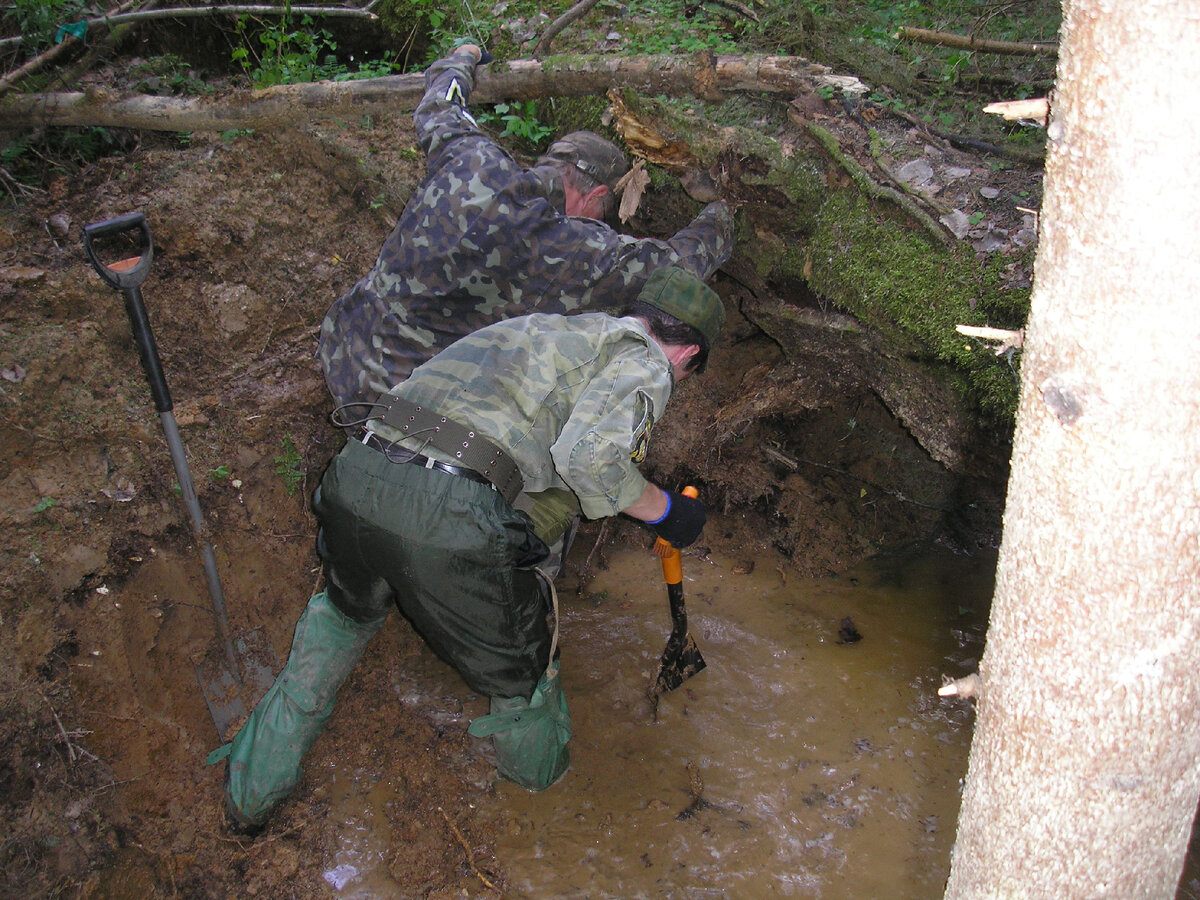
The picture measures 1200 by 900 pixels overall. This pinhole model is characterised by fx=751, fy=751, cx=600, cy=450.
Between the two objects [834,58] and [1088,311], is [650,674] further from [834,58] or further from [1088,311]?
[834,58]

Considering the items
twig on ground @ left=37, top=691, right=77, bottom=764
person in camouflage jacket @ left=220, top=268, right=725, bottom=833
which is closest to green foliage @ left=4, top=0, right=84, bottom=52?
person in camouflage jacket @ left=220, top=268, right=725, bottom=833

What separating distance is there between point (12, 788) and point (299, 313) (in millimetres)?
2414

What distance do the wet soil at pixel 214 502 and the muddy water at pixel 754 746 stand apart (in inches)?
9.0

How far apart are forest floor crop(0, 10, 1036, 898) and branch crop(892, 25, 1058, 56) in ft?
5.18

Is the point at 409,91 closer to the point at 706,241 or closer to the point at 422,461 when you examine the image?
the point at 706,241

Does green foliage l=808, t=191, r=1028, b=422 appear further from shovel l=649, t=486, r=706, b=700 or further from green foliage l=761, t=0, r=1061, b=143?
shovel l=649, t=486, r=706, b=700

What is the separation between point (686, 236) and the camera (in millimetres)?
3473

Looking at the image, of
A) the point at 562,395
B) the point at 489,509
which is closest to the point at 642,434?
the point at 562,395

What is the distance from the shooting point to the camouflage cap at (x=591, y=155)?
3.62 m

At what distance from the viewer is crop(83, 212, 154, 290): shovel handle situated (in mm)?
2895

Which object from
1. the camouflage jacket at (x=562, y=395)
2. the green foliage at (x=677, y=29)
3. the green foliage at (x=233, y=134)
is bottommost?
the camouflage jacket at (x=562, y=395)

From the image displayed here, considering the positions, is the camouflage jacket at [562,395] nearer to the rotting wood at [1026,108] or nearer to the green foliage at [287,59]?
the rotting wood at [1026,108]

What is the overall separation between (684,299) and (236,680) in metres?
2.55

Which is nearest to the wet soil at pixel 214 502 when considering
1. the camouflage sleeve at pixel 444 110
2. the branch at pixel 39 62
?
the branch at pixel 39 62
